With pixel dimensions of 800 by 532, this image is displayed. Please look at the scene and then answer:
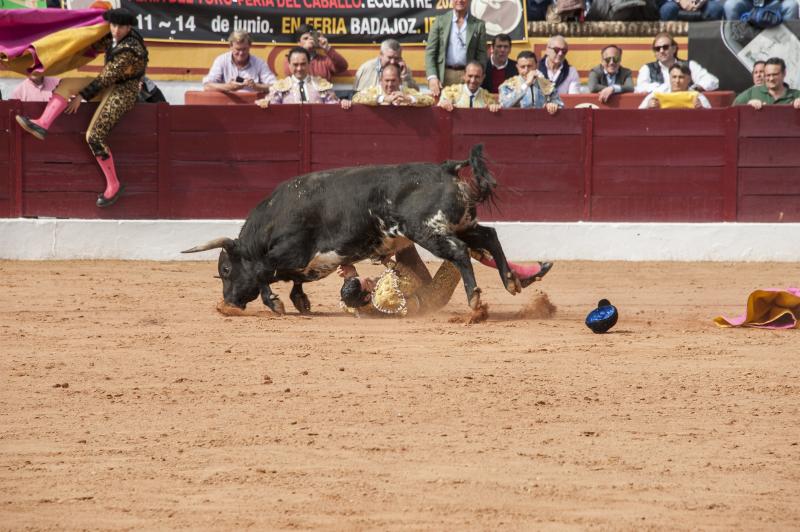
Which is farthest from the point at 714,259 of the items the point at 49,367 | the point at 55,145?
the point at 49,367

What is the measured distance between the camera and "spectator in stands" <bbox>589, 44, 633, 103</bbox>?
1165cm

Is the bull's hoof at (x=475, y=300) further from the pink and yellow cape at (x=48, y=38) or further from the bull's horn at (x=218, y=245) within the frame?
the pink and yellow cape at (x=48, y=38)

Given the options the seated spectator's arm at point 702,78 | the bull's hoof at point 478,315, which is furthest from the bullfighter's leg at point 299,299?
the seated spectator's arm at point 702,78

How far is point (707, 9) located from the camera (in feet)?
42.8

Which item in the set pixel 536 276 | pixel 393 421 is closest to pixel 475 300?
pixel 536 276

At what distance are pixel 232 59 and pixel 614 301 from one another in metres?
4.53

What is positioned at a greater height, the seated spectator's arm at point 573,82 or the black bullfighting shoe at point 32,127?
the seated spectator's arm at point 573,82

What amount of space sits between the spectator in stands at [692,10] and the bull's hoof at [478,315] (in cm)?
640

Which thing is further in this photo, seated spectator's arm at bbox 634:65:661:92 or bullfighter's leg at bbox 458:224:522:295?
seated spectator's arm at bbox 634:65:661:92

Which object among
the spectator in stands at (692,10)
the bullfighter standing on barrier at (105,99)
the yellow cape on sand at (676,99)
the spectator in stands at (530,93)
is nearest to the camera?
the bullfighter standing on barrier at (105,99)

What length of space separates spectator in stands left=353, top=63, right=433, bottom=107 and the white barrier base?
1.17 m

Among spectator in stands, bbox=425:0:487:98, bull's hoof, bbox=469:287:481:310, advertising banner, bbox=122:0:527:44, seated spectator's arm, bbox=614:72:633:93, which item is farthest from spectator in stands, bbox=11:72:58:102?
bull's hoof, bbox=469:287:481:310

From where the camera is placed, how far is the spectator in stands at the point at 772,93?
36.8 feet

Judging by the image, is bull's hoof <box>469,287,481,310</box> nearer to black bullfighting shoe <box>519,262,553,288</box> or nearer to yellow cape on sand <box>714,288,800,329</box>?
black bullfighting shoe <box>519,262,553,288</box>
